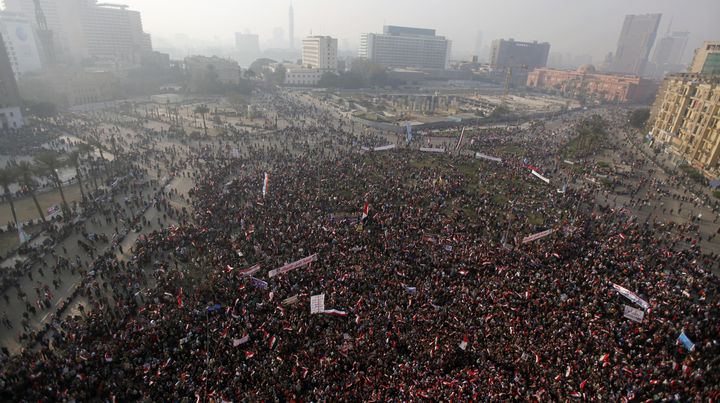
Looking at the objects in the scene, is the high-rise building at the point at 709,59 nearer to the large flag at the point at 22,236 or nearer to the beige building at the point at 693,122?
the beige building at the point at 693,122

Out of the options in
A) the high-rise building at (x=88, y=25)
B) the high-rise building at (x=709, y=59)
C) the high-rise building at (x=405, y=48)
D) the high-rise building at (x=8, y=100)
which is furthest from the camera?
the high-rise building at (x=405, y=48)

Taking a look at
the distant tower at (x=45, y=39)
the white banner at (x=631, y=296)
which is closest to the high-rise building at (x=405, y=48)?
the distant tower at (x=45, y=39)

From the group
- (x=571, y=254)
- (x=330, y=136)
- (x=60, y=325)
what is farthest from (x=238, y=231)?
(x=330, y=136)

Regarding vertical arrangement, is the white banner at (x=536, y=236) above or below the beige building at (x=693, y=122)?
below

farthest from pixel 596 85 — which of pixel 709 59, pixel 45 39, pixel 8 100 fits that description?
pixel 45 39

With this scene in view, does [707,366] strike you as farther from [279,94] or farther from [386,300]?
[279,94]

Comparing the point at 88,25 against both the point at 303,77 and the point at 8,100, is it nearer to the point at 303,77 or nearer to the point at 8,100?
the point at 303,77

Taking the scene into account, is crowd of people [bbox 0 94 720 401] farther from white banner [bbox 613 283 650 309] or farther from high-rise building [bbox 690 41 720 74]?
high-rise building [bbox 690 41 720 74]

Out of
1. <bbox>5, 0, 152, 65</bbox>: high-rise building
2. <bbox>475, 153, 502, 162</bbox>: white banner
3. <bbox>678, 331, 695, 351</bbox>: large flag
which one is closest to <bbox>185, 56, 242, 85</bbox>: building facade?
<bbox>5, 0, 152, 65</bbox>: high-rise building
